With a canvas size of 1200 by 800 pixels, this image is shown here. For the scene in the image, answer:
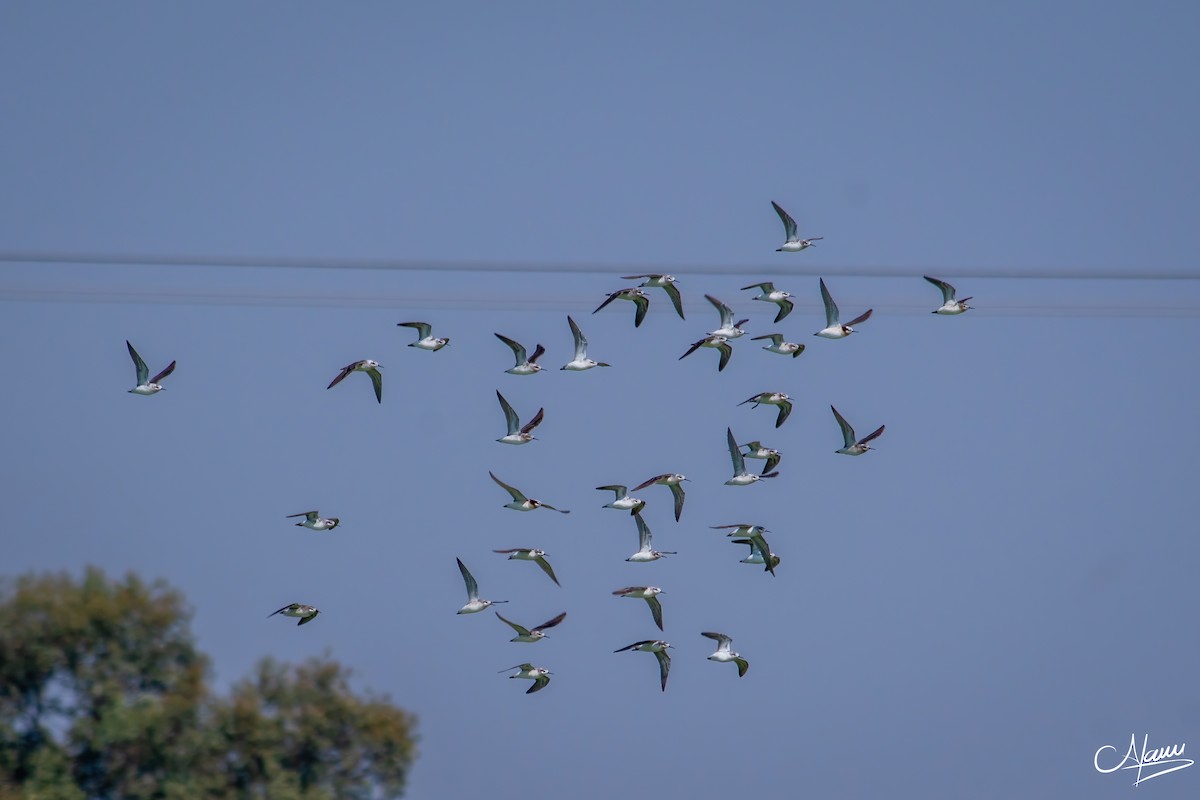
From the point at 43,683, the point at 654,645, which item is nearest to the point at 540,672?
the point at 654,645

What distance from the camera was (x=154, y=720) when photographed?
55188 millimetres

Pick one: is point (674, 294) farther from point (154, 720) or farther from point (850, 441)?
Result: point (154, 720)

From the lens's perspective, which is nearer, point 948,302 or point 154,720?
point 948,302

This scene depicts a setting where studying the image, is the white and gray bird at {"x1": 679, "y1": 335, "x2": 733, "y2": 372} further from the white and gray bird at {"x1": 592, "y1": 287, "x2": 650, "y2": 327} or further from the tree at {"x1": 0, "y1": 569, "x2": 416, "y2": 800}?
the tree at {"x1": 0, "y1": 569, "x2": 416, "y2": 800}

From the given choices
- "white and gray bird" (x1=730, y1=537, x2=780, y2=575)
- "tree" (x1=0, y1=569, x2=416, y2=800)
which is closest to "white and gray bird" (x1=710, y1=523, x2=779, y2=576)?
"white and gray bird" (x1=730, y1=537, x2=780, y2=575)

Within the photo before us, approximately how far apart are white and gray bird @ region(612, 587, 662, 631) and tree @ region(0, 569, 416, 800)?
1845 centimetres

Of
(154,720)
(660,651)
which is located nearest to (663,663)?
(660,651)

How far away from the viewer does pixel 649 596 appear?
37406mm

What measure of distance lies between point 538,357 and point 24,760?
2676 centimetres

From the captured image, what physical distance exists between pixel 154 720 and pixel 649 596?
23457 mm

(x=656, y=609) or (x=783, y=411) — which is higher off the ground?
(x=783, y=411)

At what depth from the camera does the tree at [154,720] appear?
176 feet

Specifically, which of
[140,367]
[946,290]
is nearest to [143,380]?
[140,367]

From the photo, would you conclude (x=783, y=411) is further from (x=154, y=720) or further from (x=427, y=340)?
(x=154, y=720)
